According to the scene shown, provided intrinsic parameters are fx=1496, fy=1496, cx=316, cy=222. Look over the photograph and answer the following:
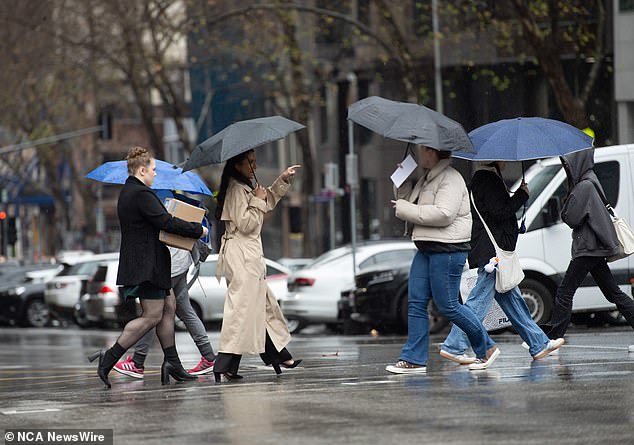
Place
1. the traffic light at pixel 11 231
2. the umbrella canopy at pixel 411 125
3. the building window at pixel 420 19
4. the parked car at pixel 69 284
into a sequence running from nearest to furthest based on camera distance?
1. the umbrella canopy at pixel 411 125
2. the parked car at pixel 69 284
3. the building window at pixel 420 19
4. the traffic light at pixel 11 231

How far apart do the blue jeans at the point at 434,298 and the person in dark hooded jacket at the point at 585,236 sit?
1539 mm

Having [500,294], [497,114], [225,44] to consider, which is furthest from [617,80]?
[500,294]

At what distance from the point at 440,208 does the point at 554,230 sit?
23.6 feet

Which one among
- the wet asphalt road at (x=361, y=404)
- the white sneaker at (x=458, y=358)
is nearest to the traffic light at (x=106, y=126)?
the wet asphalt road at (x=361, y=404)

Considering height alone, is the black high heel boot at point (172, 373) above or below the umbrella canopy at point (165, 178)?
below

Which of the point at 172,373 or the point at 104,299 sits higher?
the point at 172,373

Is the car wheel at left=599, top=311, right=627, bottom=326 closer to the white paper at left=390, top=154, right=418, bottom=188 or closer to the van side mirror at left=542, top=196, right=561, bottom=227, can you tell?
the van side mirror at left=542, top=196, right=561, bottom=227

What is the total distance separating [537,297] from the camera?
18078 mm

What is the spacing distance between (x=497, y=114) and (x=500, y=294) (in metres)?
23.5

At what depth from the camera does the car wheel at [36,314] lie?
35.6m

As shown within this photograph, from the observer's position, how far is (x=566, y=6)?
1088 inches

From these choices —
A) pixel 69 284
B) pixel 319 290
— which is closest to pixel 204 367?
pixel 319 290

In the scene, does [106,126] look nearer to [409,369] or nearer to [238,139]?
[238,139]

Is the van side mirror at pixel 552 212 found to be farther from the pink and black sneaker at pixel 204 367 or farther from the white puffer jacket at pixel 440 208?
the white puffer jacket at pixel 440 208
